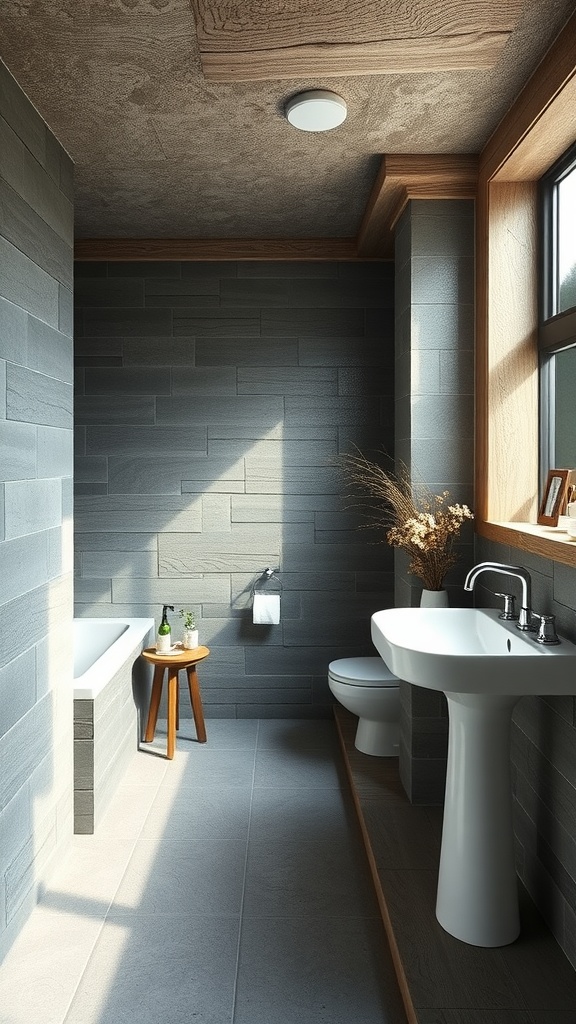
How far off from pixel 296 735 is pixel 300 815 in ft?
2.93

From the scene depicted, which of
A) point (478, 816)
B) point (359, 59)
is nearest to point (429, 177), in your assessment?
point (359, 59)

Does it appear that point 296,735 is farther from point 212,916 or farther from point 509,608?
point 509,608

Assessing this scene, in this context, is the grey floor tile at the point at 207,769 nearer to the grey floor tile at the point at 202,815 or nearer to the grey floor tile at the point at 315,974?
the grey floor tile at the point at 202,815

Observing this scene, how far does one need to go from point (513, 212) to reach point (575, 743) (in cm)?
193

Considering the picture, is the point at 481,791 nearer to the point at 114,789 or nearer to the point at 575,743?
the point at 575,743

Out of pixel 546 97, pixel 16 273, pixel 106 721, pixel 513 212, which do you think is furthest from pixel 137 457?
pixel 546 97

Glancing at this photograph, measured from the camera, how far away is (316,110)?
247 centimetres

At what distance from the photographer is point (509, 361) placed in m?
2.89

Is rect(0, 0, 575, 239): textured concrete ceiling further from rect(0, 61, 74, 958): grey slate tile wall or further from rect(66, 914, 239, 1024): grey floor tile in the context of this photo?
rect(66, 914, 239, 1024): grey floor tile

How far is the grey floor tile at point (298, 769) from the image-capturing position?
3.36 metres

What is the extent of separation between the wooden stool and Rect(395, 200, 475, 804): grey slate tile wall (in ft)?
3.74

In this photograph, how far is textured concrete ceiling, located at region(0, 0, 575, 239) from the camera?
2.05 metres

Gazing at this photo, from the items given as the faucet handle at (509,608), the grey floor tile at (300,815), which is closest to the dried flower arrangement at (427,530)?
the faucet handle at (509,608)

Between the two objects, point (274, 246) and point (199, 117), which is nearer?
point (199, 117)
